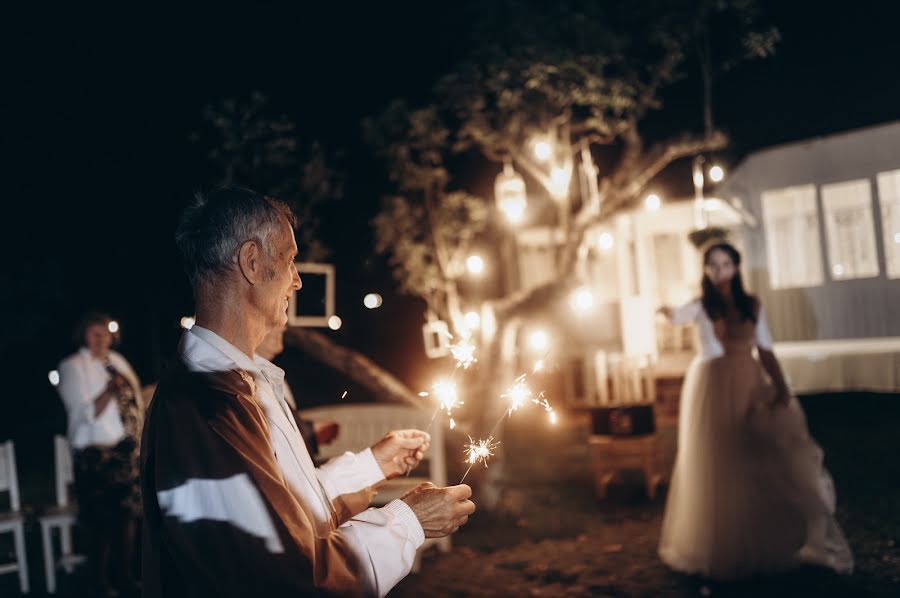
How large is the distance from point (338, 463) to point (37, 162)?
1038cm

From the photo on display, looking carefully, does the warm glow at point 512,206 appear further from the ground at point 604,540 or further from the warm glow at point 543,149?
the ground at point 604,540

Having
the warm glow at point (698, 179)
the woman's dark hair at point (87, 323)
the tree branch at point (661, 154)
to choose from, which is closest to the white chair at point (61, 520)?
the woman's dark hair at point (87, 323)

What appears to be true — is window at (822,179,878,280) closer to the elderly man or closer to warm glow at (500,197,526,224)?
warm glow at (500,197,526,224)

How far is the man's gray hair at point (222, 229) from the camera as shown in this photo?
1.81 meters

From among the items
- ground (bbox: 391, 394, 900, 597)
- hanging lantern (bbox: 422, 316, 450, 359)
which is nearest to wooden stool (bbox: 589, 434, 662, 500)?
ground (bbox: 391, 394, 900, 597)

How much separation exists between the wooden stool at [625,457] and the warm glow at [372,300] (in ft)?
24.6

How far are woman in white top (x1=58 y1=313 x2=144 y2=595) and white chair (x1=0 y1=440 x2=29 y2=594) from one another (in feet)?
2.20

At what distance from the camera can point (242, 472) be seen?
1545 millimetres

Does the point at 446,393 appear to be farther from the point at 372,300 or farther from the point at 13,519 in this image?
the point at 372,300

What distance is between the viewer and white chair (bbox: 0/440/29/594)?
5.88 metres

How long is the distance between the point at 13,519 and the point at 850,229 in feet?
40.7

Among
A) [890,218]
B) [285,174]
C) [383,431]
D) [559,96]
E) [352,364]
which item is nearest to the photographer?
[383,431]

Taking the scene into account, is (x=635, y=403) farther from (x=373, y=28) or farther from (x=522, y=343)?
(x=373, y=28)

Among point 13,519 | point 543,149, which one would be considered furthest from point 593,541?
point 13,519
